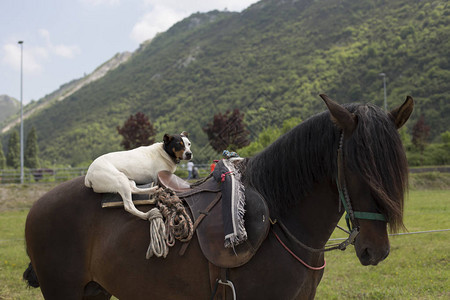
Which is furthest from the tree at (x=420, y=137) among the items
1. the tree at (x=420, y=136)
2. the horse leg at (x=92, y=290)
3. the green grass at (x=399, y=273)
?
the horse leg at (x=92, y=290)

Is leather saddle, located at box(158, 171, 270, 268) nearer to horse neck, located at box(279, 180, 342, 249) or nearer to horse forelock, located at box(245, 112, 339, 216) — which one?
horse forelock, located at box(245, 112, 339, 216)

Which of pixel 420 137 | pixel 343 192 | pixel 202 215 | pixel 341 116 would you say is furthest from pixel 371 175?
pixel 420 137

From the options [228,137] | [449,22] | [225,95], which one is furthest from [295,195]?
[225,95]

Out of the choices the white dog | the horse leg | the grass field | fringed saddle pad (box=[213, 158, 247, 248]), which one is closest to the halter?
fringed saddle pad (box=[213, 158, 247, 248])

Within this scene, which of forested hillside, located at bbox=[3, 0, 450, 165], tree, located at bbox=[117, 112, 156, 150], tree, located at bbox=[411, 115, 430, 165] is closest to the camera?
tree, located at bbox=[411, 115, 430, 165]

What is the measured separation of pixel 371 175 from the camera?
2.11m

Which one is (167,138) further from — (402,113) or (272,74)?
(272,74)

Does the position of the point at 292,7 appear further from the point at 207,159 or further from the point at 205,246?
the point at 205,246

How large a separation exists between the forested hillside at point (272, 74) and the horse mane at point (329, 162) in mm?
27772

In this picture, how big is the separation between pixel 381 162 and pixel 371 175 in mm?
99

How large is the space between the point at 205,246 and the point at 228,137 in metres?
26.7

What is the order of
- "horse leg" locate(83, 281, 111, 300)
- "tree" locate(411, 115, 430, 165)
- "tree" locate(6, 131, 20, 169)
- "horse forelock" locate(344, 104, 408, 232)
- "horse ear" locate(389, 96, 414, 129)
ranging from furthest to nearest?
"tree" locate(6, 131, 20, 169) → "tree" locate(411, 115, 430, 165) → "horse leg" locate(83, 281, 111, 300) → "horse ear" locate(389, 96, 414, 129) → "horse forelock" locate(344, 104, 408, 232)

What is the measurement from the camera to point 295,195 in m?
2.43

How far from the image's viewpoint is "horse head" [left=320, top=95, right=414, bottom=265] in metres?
2.12
